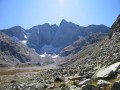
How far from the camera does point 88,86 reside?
1691 centimetres

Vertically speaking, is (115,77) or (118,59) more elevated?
(118,59)

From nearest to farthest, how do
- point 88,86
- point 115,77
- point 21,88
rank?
point 88,86 < point 115,77 < point 21,88

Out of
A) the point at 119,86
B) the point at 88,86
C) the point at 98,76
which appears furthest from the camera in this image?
the point at 98,76

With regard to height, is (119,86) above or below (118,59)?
below

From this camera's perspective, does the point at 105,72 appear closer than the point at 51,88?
Yes

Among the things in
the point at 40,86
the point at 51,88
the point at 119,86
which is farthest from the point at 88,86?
the point at 40,86

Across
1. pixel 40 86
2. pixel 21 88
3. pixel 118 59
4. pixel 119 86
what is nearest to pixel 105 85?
pixel 119 86

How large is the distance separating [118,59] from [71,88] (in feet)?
21.2

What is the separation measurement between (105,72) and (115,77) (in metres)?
1.44

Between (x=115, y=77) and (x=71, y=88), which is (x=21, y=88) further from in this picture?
(x=115, y=77)

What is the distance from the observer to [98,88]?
17.0m

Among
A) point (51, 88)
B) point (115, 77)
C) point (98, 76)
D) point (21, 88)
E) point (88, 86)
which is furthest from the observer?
point (21, 88)

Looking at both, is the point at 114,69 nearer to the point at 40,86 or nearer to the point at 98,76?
the point at 98,76

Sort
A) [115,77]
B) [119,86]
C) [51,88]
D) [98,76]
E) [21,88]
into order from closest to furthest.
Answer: [119,86]
[115,77]
[98,76]
[51,88]
[21,88]
